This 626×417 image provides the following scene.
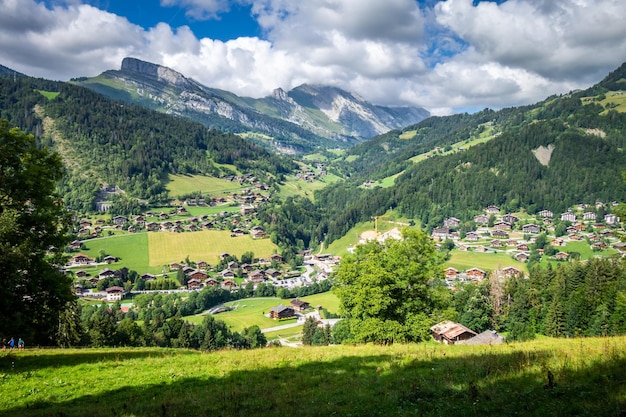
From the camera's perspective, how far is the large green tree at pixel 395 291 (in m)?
Answer: 27.6

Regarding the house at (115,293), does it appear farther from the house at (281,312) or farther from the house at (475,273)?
the house at (475,273)

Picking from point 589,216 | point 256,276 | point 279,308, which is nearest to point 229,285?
point 256,276

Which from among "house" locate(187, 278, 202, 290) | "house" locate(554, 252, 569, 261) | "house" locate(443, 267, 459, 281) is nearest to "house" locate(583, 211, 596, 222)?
"house" locate(554, 252, 569, 261)

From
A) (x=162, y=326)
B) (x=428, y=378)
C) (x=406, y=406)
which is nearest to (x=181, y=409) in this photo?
(x=406, y=406)

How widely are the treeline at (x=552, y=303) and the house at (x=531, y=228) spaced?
9805 cm

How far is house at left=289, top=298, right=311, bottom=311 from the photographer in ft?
351

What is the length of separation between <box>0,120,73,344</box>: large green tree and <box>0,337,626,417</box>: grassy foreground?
1952 millimetres

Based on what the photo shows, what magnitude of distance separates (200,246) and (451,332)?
407ft

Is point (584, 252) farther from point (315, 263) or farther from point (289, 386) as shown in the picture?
point (289, 386)

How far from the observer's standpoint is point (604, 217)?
167m

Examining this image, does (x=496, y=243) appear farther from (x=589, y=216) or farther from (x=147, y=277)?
(x=147, y=277)

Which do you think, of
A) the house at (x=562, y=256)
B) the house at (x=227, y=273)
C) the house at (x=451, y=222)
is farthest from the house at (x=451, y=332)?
the house at (x=451, y=222)

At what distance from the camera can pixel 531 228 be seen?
167000mm

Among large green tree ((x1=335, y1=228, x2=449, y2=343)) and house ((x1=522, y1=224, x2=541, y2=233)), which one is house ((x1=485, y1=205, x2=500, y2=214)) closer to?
house ((x1=522, y1=224, x2=541, y2=233))
